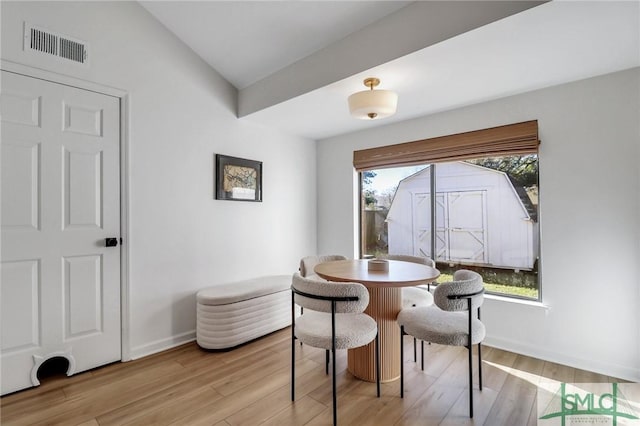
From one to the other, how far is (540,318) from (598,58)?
2006 mm

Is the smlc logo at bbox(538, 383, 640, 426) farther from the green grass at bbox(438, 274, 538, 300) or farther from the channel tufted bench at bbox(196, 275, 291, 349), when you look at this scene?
the channel tufted bench at bbox(196, 275, 291, 349)

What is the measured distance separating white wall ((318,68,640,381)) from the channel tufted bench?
6.70ft

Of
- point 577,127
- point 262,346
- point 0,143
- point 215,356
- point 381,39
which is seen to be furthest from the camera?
point 262,346

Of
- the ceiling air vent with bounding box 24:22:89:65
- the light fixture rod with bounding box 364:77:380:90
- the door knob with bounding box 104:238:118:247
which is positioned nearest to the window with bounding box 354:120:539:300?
the light fixture rod with bounding box 364:77:380:90

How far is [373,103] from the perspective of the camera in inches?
82.9

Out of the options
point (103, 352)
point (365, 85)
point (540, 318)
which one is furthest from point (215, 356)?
point (540, 318)

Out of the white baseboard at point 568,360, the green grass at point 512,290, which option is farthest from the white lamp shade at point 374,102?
the white baseboard at point 568,360

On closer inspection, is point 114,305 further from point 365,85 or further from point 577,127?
point 577,127

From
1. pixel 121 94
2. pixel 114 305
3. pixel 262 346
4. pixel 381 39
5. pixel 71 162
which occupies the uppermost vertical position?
pixel 381 39

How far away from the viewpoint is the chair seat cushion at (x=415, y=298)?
2330mm

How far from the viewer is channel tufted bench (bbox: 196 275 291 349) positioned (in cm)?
260

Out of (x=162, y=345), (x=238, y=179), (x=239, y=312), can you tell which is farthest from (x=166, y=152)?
(x=162, y=345)

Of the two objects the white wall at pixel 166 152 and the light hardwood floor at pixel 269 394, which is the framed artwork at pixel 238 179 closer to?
the white wall at pixel 166 152

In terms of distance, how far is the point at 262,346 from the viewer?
8.94 ft
